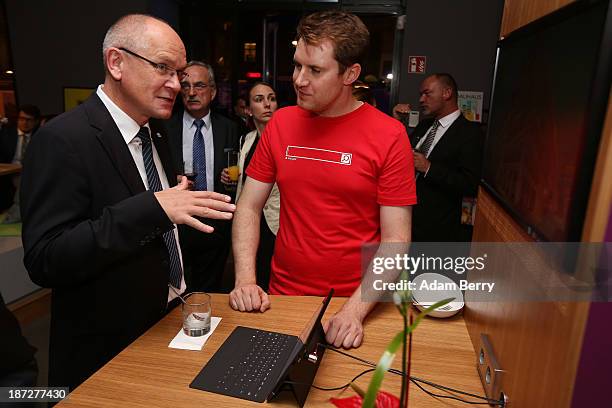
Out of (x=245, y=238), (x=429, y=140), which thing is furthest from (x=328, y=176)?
(x=429, y=140)

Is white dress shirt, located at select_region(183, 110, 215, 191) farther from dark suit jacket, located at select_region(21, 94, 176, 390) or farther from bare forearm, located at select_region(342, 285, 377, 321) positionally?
bare forearm, located at select_region(342, 285, 377, 321)

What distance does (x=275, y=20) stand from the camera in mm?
5723

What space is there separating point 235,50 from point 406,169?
4.72 metres

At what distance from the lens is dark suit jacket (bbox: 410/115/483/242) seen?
3.09 metres

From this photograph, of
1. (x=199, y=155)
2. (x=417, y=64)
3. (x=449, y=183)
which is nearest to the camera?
(x=449, y=183)

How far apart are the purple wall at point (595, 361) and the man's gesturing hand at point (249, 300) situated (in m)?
0.93

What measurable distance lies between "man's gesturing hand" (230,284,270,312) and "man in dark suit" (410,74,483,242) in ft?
6.39

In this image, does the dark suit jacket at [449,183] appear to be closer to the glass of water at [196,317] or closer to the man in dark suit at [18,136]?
the glass of water at [196,317]

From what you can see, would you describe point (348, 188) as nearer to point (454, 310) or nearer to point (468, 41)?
point (454, 310)

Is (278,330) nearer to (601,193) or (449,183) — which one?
(601,193)

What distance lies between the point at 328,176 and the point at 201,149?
1.84 metres

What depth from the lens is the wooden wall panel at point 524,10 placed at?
872 mm

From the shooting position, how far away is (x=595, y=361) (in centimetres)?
68

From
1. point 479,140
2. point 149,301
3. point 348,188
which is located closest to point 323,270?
point 348,188
